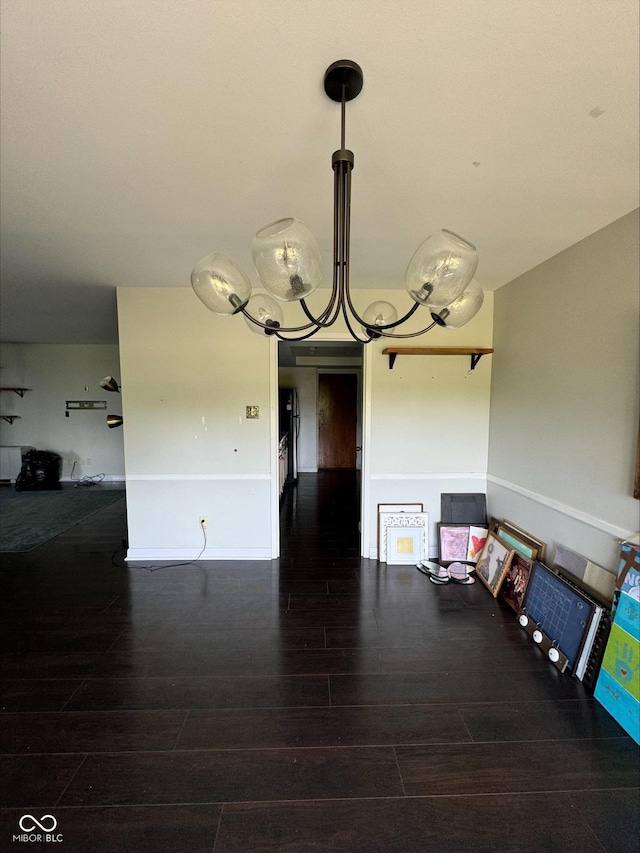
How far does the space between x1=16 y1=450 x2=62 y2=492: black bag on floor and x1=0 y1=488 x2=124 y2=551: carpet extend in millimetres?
193

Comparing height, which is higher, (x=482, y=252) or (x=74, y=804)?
(x=482, y=252)

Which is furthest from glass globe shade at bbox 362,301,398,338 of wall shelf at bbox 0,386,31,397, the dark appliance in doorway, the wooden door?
wall shelf at bbox 0,386,31,397

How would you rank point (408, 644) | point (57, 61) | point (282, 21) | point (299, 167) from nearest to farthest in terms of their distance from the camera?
1. point (282, 21)
2. point (57, 61)
3. point (299, 167)
4. point (408, 644)

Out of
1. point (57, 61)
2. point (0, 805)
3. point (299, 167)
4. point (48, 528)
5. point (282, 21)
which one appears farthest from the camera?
point (48, 528)

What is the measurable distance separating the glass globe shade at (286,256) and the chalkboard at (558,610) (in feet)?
6.89

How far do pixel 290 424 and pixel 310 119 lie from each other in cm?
494

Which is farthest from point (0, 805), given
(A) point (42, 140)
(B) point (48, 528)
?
(B) point (48, 528)

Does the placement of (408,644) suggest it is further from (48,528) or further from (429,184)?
(48,528)

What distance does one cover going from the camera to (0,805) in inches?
47.7

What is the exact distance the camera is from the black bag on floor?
5469mm

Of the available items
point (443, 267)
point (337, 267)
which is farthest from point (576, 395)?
point (337, 267)

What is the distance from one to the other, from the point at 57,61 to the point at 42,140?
15.3 inches

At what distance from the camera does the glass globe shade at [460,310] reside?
108 cm

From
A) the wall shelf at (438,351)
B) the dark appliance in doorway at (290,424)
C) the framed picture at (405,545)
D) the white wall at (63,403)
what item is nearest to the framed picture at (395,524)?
the framed picture at (405,545)
